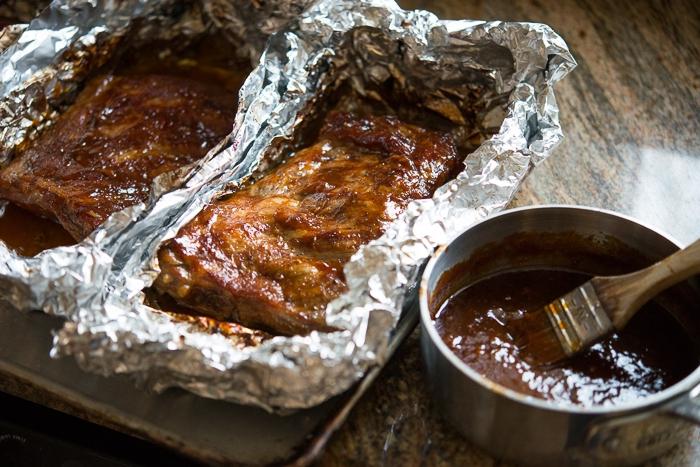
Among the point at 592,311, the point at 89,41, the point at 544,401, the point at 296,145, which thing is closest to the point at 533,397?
the point at 544,401

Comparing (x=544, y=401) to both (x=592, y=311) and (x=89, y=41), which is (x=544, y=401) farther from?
(x=89, y=41)

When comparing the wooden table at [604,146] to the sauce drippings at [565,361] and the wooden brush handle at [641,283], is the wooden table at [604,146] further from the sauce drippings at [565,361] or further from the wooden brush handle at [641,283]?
the wooden brush handle at [641,283]

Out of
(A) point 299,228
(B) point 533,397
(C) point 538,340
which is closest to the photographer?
(B) point 533,397

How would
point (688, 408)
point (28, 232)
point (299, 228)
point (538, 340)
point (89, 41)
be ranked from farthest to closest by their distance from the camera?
point (89, 41), point (28, 232), point (299, 228), point (538, 340), point (688, 408)

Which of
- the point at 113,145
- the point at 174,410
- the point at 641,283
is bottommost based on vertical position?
the point at 174,410

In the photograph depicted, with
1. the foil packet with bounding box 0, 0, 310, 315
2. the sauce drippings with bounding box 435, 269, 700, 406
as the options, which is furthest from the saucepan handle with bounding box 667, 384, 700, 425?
the foil packet with bounding box 0, 0, 310, 315

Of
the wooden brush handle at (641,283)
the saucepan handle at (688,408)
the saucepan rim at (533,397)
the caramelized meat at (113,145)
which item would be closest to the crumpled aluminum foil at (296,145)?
the saucepan rim at (533,397)
